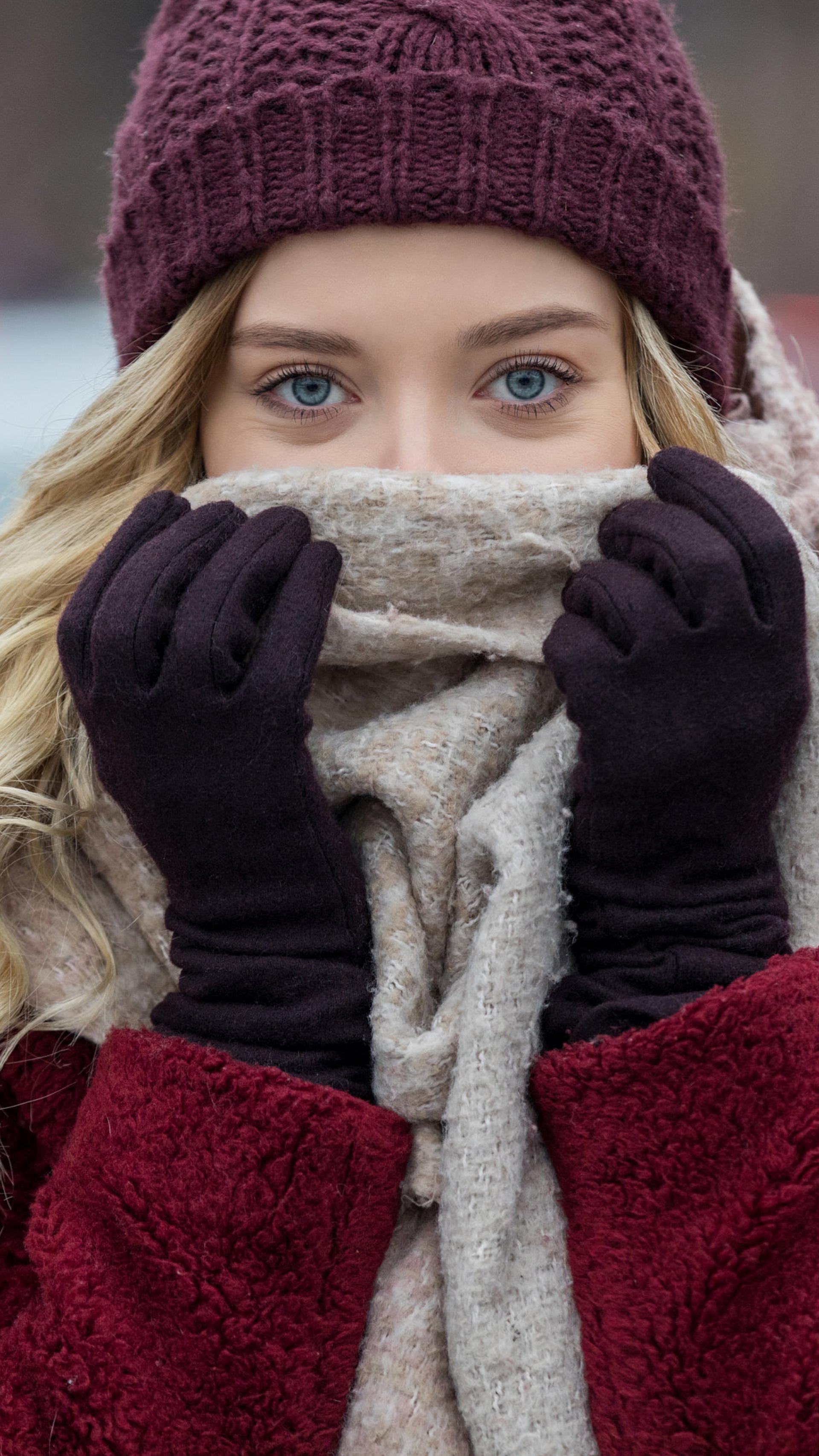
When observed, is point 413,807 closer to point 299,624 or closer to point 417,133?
point 299,624

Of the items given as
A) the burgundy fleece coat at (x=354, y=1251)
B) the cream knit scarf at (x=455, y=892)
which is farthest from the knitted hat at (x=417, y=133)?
the burgundy fleece coat at (x=354, y=1251)

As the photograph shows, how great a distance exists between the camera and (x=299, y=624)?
1.09m

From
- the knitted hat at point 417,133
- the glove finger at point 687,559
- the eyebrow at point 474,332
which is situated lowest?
the glove finger at point 687,559

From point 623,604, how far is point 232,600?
331 mm

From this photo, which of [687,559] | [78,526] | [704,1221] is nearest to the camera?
[704,1221]

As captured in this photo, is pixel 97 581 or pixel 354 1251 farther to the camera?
pixel 97 581

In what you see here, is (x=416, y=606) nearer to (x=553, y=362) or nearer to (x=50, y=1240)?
(x=553, y=362)

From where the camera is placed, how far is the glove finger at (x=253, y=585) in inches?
41.5

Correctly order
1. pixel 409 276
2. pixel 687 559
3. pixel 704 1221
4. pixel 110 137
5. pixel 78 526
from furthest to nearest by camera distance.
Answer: pixel 110 137
pixel 78 526
pixel 409 276
pixel 687 559
pixel 704 1221

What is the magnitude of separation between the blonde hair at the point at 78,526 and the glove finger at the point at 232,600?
0.85ft

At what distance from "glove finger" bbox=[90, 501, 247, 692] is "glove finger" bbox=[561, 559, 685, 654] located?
33 centimetres

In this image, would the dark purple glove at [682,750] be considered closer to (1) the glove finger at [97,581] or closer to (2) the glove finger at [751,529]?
(2) the glove finger at [751,529]

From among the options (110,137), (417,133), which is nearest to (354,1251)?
(417,133)

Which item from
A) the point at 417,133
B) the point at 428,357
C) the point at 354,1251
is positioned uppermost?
the point at 417,133
